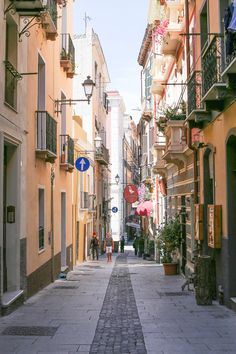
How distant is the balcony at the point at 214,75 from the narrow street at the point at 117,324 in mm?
4108

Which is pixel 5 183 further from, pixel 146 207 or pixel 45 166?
pixel 146 207

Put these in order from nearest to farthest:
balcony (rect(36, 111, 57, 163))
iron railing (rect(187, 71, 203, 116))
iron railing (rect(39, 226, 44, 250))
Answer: iron railing (rect(187, 71, 203, 116)) → balcony (rect(36, 111, 57, 163)) → iron railing (rect(39, 226, 44, 250))

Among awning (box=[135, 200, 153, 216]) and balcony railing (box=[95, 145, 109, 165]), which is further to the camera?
balcony railing (box=[95, 145, 109, 165])

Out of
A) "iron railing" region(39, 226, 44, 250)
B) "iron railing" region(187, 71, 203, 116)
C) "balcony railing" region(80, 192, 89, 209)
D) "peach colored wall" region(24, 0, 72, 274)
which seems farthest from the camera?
"balcony railing" region(80, 192, 89, 209)

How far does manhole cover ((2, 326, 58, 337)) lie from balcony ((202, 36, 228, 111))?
5.07 m

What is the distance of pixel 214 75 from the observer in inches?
414

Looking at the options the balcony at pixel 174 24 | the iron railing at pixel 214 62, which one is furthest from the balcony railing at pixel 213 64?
the balcony at pixel 174 24

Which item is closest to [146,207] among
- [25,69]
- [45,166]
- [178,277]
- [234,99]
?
[178,277]

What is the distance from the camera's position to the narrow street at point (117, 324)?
7.65 metres

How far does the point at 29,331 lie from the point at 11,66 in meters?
5.14

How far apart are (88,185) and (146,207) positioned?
163 inches

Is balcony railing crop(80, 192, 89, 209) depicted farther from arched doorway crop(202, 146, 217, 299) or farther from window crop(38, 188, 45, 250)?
arched doorway crop(202, 146, 217, 299)

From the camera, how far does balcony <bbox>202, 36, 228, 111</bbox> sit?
972 centimetres

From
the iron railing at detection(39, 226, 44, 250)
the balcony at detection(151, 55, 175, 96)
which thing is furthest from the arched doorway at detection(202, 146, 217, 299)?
the balcony at detection(151, 55, 175, 96)
